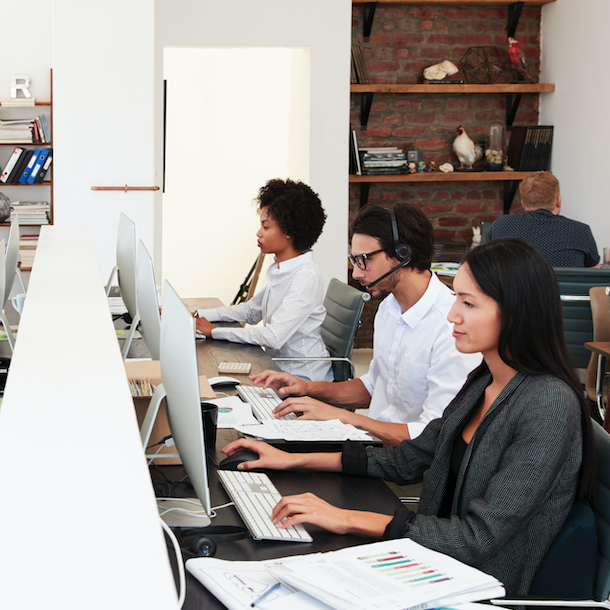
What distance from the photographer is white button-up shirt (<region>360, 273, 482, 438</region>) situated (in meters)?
1.86

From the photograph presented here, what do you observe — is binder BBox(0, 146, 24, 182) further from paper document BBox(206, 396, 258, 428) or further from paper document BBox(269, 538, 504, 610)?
paper document BBox(269, 538, 504, 610)

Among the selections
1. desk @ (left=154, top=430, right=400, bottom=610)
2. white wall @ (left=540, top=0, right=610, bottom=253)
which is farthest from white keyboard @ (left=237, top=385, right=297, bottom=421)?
white wall @ (left=540, top=0, right=610, bottom=253)

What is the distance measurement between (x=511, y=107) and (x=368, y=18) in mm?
1274

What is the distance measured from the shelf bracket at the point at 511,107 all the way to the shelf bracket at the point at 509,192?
426mm

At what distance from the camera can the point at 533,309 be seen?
1221mm

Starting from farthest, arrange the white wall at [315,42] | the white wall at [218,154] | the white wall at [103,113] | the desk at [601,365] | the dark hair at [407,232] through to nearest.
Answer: the white wall at [218,154] → the white wall at [315,42] → the white wall at [103,113] → the desk at [601,365] → the dark hair at [407,232]

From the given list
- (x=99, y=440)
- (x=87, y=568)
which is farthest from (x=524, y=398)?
(x=87, y=568)

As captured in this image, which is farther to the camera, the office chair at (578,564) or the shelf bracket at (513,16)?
the shelf bracket at (513,16)

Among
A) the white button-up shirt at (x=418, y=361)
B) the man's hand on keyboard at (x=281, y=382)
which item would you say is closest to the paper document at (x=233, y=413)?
the man's hand on keyboard at (x=281, y=382)

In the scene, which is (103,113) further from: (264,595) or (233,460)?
(264,595)

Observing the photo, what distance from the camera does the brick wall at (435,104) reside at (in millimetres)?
5410

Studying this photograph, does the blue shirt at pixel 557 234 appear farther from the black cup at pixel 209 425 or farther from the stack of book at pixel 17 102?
the stack of book at pixel 17 102

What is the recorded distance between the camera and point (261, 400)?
196cm

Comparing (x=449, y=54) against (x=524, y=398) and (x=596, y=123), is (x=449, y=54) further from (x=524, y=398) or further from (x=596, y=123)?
(x=524, y=398)
